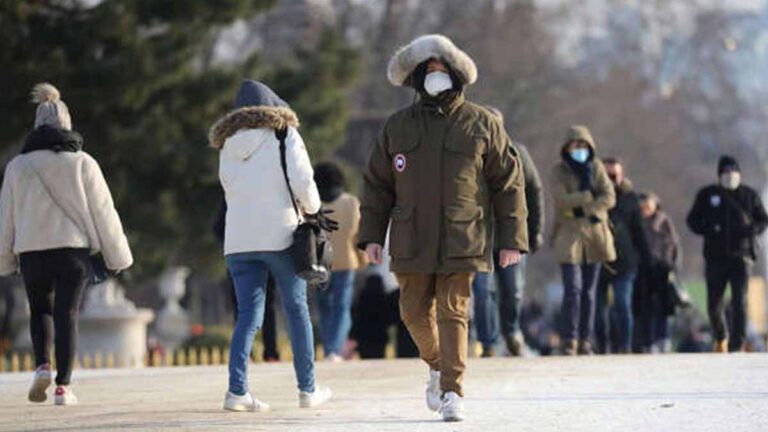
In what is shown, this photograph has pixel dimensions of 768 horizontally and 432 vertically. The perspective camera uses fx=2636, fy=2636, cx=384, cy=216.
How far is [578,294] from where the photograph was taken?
1955 cm

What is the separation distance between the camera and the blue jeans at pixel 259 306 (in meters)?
13.7

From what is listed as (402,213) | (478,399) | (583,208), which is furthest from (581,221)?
(402,213)

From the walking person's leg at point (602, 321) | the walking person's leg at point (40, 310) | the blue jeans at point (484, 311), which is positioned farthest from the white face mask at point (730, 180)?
the walking person's leg at point (40, 310)

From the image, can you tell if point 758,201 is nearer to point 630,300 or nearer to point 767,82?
point 630,300

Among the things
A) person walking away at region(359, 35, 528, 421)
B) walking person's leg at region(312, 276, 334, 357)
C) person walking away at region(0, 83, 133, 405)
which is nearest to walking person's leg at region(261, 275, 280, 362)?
walking person's leg at region(312, 276, 334, 357)

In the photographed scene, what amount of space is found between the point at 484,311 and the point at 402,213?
6.51m

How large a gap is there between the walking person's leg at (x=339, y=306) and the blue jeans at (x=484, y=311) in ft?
4.16

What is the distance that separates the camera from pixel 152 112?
138 ft

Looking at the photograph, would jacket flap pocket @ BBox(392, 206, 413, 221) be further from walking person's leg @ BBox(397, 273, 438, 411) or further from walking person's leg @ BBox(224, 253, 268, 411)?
walking person's leg @ BBox(224, 253, 268, 411)

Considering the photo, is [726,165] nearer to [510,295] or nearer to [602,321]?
[602,321]

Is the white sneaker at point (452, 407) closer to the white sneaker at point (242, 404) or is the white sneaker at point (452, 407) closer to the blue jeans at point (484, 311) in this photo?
the white sneaker at point (242, 404)

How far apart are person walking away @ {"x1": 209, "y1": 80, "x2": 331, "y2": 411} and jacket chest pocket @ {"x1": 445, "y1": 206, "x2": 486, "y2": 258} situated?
113 cm

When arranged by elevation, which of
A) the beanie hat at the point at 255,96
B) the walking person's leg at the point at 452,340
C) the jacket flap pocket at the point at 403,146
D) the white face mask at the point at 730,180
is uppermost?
the beanie hat at the point at 255,96

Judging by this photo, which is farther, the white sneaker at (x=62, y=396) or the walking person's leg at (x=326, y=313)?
the walking person's leg at (x=326, y=313)
